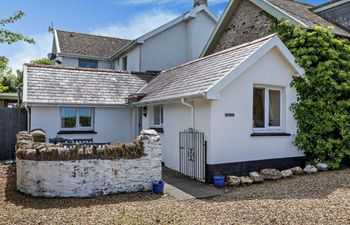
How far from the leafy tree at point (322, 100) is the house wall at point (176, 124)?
3.97 m

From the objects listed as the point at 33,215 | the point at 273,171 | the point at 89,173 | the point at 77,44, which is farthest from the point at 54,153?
the point at 77,44

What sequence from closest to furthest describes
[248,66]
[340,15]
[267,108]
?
[248,66] → [267,108] → [340,15]

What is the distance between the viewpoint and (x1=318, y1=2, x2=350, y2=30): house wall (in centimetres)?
1502

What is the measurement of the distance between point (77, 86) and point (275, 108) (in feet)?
32.2

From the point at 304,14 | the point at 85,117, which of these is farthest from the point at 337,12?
the point at 85,117

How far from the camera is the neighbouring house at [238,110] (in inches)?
373

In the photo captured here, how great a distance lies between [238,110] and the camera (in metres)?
9.91

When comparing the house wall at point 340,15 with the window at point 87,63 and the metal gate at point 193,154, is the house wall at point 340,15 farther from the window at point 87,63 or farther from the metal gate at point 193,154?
the window at point 87,63

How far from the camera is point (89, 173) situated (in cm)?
767

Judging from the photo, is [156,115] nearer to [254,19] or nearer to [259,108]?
[259,108]

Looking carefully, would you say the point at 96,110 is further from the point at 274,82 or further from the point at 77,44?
the point at 77,44

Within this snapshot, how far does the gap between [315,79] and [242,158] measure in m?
4.60

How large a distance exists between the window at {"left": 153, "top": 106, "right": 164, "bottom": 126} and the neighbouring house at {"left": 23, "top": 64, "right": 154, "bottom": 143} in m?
2.10

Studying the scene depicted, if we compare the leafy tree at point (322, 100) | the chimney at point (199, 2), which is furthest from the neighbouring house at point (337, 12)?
the chimney at point (199, 2)
